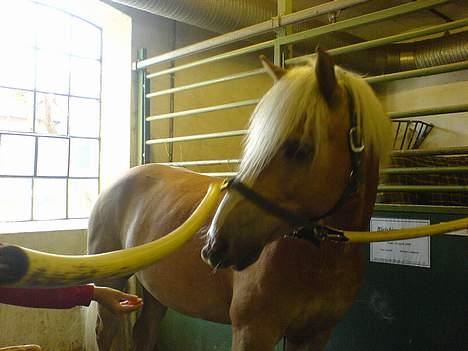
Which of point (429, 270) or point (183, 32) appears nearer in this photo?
point (429, 270)

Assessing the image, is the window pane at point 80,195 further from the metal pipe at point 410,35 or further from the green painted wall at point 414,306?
the green painted wall at point 414,306

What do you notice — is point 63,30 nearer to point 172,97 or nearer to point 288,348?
point 172,97

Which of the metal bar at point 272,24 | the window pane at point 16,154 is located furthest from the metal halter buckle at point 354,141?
the window pane at point 16,154

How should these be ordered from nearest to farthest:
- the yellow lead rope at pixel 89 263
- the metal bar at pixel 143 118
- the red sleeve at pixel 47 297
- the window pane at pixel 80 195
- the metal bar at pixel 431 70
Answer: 1. the yellow lead rope at pixel 89 263
2. the red sleeve at pixel 47 297
3. the metal bar at pixel 431 70
4. the metal bar at pixel 143 118
5. the window pane at pixel 80 195

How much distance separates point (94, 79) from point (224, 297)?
7.02 ft

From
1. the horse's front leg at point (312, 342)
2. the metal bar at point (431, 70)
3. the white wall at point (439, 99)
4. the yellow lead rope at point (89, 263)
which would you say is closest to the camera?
the yellow lead rope at point (89, 263)

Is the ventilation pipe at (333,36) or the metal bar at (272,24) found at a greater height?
the ventilation pipe at (333,36)

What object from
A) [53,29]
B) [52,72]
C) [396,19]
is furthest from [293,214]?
[396,19]

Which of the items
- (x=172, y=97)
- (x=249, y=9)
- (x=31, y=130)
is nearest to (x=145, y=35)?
(x=172, y=97)

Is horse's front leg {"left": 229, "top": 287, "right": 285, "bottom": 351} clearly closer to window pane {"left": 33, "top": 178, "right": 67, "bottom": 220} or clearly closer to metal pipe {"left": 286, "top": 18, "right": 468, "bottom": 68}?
metal pipe {"left": 286, "top": 18, "right": 468, "bottom": 68}

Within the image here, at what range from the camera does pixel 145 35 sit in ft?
10.0

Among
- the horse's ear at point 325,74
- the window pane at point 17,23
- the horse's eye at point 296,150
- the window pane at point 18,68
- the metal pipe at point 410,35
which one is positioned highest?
the window pane at point 17,23

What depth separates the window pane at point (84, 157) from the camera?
299 centimetres

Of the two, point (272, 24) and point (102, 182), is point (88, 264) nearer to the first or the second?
point (272, 24)
